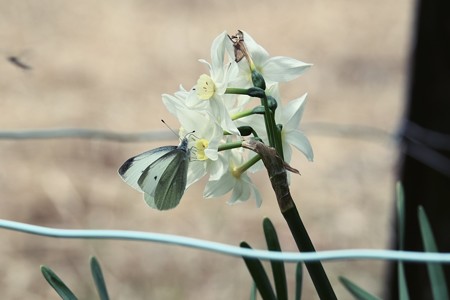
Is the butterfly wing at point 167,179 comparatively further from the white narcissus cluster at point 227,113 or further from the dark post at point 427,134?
the dark post at point 427,134

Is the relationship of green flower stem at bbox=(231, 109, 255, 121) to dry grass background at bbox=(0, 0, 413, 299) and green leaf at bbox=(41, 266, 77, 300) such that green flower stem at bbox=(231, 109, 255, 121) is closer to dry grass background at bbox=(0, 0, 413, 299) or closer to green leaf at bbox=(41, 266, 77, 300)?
green leaf at bbox=(41, 266, 77, 300)

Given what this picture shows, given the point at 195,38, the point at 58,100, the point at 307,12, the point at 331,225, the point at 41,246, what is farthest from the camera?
the point at 307,12

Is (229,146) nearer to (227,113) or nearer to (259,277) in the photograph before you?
(227,113)

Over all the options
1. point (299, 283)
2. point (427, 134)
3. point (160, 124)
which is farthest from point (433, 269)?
point (160, 124)

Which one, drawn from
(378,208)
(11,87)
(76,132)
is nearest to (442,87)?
(76,132)

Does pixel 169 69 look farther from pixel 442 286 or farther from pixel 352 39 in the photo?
pixel 442 286

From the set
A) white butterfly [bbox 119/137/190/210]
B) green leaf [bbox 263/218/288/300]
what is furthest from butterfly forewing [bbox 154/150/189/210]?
green leaf [bbox 263/218/288/300]

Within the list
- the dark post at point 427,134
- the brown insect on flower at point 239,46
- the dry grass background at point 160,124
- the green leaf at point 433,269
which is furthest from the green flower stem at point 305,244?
the dry grass background at point 160,124
